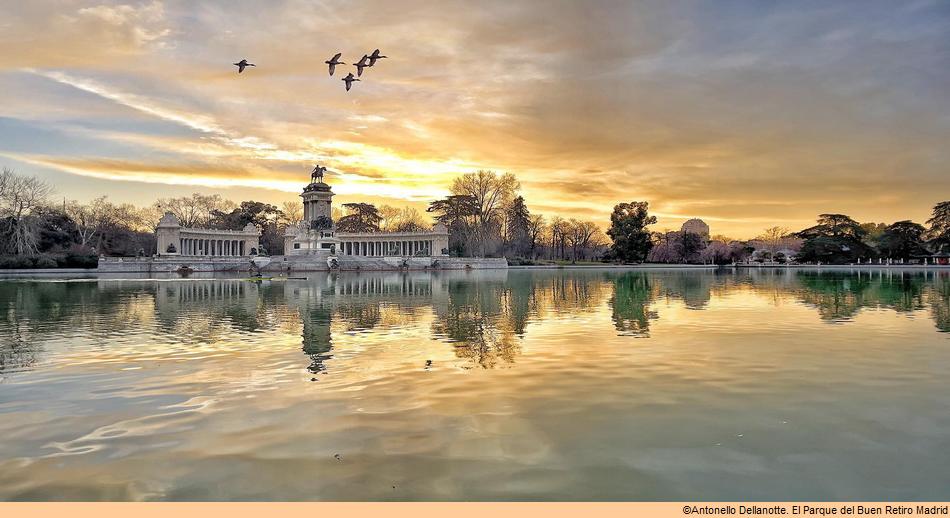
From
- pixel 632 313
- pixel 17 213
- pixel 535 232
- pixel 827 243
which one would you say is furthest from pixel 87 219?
pixel 827 243

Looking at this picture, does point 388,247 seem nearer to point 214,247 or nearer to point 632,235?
point 214,247

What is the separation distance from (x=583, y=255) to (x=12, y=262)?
10391cm

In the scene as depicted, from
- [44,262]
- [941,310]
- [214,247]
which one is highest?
[214,247]

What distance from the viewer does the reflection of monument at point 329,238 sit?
3398 inches

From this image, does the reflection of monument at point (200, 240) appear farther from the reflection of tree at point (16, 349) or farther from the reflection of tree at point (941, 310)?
the reflection of tree at point (941, 310)

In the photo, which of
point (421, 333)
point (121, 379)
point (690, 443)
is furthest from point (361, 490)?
point (421, 333)

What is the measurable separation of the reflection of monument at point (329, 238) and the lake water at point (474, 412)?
6694 centimetres

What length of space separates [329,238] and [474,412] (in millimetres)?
80794

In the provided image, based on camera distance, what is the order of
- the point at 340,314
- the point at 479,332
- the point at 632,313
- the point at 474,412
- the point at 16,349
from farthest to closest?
the point at 632,313 → the point at 340,314 → the point at 479,332 → the point at 16,349 → the point at 474,412

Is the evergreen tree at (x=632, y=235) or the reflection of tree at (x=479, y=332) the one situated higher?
the evergreen tree at (x=632, y=235)

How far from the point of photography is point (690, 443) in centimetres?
772

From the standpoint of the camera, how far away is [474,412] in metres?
9.09

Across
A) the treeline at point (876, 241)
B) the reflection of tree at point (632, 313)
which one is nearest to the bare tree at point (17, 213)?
the reflection of tree at point (632, 313)
